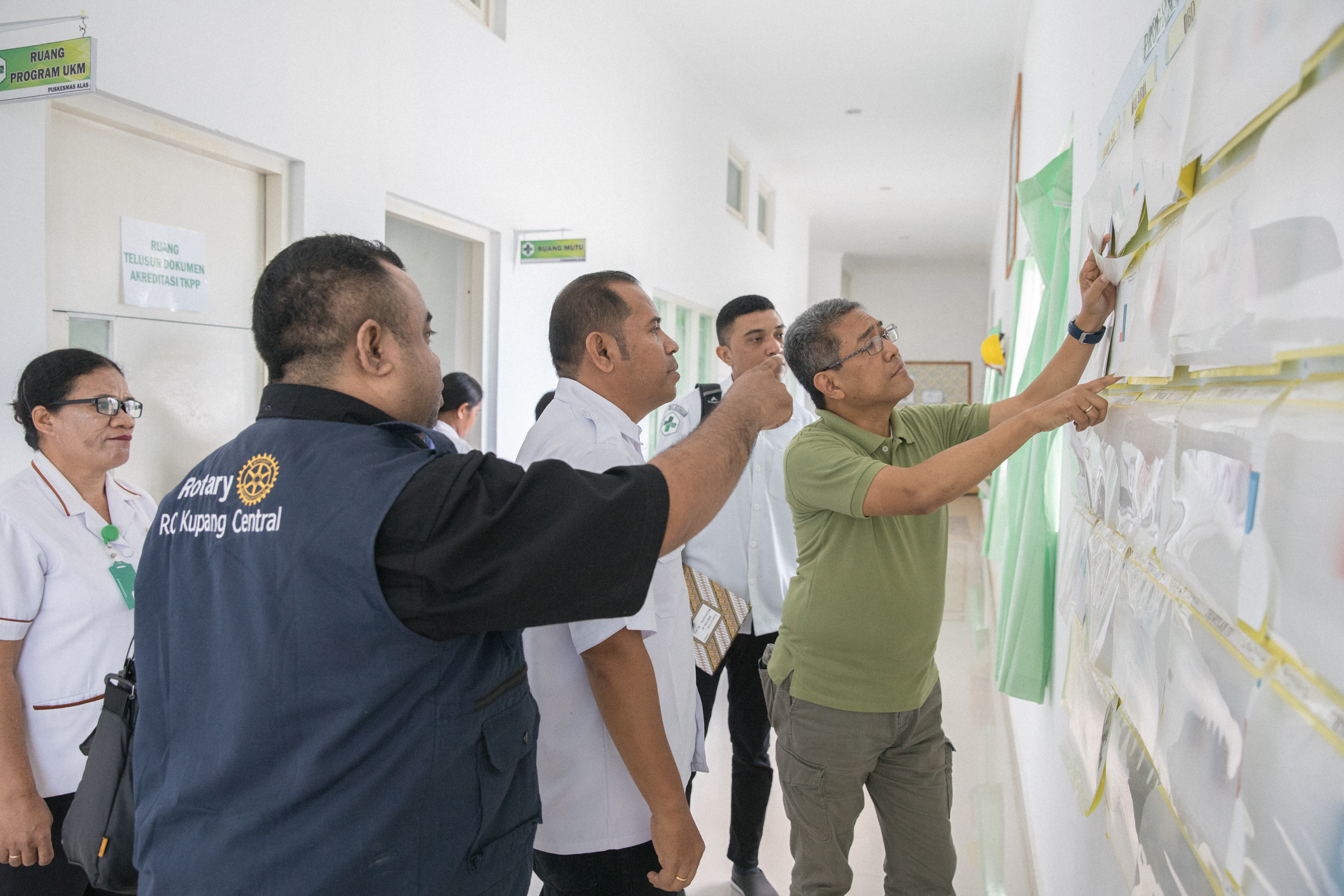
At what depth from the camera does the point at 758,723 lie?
8.76ft

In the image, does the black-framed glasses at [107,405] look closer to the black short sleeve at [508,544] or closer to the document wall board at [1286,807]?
the black short sleeve at [508,544]

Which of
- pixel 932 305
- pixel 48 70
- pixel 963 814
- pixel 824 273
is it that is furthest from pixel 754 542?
pixel 932 305

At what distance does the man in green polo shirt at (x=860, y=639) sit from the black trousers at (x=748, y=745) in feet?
2.43

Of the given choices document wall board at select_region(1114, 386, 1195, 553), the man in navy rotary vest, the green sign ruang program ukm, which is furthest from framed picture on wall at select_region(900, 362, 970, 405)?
the man in navy rotary vest

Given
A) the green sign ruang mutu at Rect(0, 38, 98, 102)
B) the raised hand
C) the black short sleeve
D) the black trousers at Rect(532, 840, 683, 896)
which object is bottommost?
the black trousers at Rect(532, 840, 683, 896)

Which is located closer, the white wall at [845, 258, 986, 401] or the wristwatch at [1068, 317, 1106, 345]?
the wristwatch at [1068, 317, 1106, 345]

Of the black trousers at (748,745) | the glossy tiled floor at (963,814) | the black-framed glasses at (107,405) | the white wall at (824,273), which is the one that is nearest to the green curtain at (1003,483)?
the glossy tiled floor at (963,814)

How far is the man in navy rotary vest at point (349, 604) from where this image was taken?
0.92 metres

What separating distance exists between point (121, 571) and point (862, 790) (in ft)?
5.51

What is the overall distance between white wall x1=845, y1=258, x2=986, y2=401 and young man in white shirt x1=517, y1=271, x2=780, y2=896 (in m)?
14.9

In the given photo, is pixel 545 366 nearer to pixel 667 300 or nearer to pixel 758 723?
pixel 667 300

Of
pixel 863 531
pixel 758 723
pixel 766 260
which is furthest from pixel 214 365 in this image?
pixel 766 260

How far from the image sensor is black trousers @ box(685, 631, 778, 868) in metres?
2.67

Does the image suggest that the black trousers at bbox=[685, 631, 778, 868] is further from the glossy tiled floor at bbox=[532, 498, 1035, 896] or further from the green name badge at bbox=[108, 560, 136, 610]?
the green name badge at bbox=[108, 560, 136, 610]
